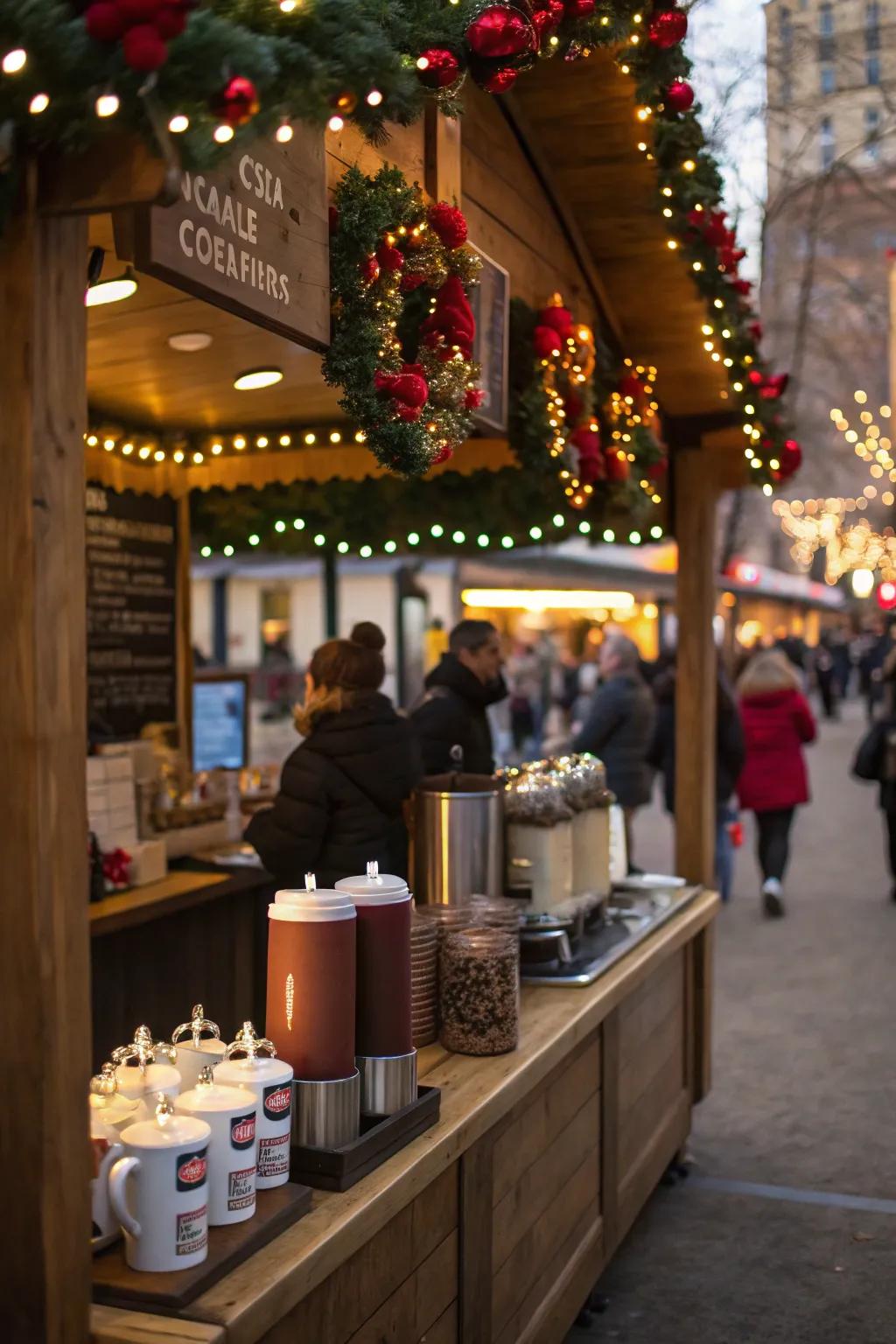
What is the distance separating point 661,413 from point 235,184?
10.9ft

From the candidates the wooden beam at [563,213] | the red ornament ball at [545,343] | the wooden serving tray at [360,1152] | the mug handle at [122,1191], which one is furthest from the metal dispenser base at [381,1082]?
the wooden beam at [563,213]

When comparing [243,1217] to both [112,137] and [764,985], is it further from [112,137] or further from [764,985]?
[764,985]

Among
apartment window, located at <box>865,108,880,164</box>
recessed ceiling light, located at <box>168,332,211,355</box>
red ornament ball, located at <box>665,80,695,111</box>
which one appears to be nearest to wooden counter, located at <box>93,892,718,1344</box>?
recessed ceiling light, located at <box>168,332,211,355</box>

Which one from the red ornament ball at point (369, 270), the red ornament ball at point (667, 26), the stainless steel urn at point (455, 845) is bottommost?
the stainless steel urn at point (455, 845)

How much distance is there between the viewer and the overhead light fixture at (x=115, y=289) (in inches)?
125

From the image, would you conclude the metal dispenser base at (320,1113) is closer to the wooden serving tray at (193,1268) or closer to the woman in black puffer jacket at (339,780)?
the wooden serving tray at (193,1268)

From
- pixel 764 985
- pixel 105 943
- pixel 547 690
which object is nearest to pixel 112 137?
pixel 105 943

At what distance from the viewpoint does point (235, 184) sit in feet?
7.50

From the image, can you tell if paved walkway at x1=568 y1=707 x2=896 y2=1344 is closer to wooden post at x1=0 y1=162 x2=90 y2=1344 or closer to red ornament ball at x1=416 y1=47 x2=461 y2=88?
wooden post at x1=0 y1=162 x2=90 y2=1344

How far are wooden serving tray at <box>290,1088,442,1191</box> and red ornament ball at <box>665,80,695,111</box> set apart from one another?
2.83m

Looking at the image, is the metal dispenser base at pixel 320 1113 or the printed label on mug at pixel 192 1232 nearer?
the printed label on mug at pixel 192 1232

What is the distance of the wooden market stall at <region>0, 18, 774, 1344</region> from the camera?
1735mm

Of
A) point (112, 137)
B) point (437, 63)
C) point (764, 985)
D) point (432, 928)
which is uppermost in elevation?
point (437, 63)

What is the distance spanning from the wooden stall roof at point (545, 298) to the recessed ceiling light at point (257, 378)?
48 millimetres
